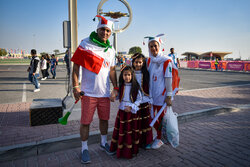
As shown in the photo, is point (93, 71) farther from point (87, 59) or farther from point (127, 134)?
point (127, 134)

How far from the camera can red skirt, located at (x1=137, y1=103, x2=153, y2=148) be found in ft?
9.82

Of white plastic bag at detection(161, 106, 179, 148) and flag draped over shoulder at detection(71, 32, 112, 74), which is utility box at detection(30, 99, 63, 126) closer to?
flag draped over shoulder at detection(71, 32, 112, 74)

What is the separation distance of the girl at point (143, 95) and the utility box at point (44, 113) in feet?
6.66

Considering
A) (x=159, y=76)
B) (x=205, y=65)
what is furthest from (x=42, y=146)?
(x=205, y=65)

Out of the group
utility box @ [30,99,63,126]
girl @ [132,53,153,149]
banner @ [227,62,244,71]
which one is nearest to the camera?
girl @ [132,53,153,149]

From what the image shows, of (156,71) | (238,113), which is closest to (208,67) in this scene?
(238,113)

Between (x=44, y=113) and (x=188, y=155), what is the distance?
3075 millimetres

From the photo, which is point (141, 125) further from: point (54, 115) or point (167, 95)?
point (54, 115)

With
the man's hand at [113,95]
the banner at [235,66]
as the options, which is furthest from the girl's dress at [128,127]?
the banner at [235,66]

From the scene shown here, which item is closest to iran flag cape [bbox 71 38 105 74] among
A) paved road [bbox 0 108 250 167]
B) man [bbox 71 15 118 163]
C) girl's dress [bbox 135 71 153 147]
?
man [bbox 71 15 118 163]

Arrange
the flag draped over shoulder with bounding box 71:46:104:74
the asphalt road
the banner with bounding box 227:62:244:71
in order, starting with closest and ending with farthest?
the flag draped over shoulder with bounding box 71:46:104:74 → the asphalt road → the banner with bounding box 227:62:244:71

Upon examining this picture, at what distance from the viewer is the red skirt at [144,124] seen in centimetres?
299

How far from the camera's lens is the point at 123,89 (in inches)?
114

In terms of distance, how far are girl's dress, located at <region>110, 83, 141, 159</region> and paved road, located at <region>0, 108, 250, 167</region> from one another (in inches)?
6.5
